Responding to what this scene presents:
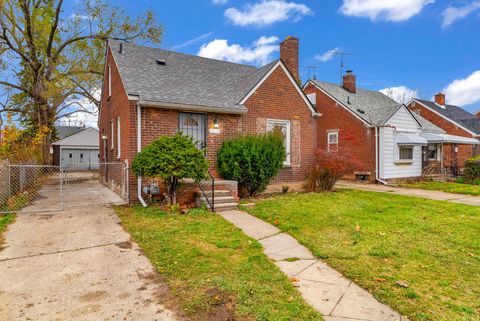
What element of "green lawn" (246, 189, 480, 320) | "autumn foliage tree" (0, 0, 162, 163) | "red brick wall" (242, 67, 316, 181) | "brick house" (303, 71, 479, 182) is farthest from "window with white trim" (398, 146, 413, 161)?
"autumn foliage tree" (0, 0, 162, 163)

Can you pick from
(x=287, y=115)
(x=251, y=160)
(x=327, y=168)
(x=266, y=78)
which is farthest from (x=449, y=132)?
(x=251, y=160)

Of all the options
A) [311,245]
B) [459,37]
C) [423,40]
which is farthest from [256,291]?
[459,37]

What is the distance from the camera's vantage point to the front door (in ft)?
33.3

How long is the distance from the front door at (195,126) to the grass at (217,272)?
4.30m

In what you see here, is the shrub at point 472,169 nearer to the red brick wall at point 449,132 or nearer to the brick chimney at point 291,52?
the red brick wall at point 449,132

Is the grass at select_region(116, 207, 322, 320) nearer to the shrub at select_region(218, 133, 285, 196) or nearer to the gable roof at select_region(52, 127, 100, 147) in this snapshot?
the shrub at select_region(218, 133, 285, 196)

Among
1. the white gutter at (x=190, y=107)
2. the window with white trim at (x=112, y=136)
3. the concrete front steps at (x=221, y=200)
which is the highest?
the white gutter at (x=190, y=107)

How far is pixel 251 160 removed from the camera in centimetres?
967

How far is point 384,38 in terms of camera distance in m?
21.8

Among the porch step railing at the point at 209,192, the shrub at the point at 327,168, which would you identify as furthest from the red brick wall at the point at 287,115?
the porch step railing at the point at 209,192

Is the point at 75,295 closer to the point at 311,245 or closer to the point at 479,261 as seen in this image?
the point at 311,245

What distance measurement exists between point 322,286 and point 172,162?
5.15 metres

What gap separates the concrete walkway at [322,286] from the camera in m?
2.99

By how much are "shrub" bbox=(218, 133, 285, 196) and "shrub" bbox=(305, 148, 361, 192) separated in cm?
244
